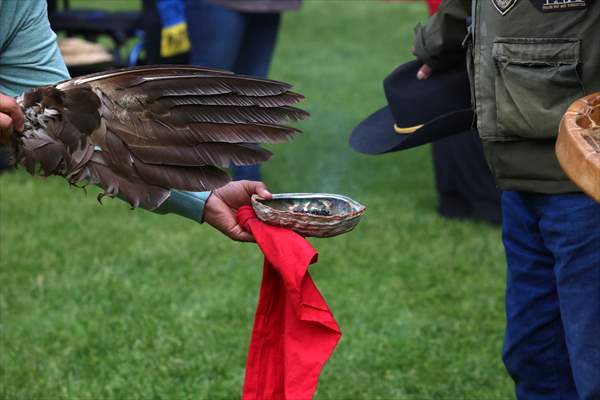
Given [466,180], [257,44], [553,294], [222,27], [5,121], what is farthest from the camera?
[257,44]

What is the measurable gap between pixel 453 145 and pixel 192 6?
1.85 meters

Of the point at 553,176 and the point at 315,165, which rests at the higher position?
the point at 553,176

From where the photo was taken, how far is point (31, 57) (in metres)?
2.67

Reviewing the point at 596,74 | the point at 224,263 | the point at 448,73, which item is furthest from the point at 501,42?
the point at 224,263

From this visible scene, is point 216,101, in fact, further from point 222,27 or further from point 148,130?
point 222,27

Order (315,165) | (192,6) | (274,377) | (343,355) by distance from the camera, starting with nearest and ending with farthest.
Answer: (274,377), (343,355), (192,6), (315,165)

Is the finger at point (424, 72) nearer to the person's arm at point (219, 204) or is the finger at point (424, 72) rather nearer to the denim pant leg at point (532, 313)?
the denim pant leg at point (532, 313)

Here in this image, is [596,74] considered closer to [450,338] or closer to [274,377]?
[274,377]

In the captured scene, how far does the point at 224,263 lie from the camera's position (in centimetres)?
534

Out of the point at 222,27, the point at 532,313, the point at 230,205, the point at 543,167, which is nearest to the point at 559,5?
the point at 543,167

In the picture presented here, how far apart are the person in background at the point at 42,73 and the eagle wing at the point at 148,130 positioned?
0.41ft

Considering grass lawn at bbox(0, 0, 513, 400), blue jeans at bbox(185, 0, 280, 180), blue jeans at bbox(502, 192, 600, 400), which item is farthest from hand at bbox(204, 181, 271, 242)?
blue jeans at bbox(185, 0, 280, 180)

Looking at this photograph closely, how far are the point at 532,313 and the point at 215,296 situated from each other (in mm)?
2200

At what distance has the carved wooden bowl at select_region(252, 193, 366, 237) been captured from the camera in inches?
102
